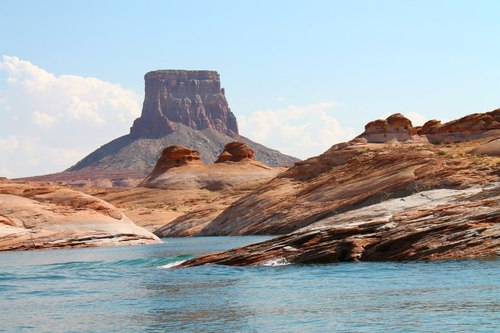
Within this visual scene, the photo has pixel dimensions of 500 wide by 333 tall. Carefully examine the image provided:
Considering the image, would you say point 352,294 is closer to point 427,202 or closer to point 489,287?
point 489,287

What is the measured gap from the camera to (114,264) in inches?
1874

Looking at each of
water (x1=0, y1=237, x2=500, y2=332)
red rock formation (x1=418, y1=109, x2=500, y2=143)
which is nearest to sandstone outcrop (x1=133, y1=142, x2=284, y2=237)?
red rock formation (x1=418, y1=109, x2=500, y2=143)

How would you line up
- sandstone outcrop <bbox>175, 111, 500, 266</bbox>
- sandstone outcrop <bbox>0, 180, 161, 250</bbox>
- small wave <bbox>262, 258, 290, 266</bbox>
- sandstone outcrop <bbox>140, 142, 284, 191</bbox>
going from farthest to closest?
sandstone outcrop <bbox>140, 142, 284, 191</bbox> < sandstone outcrop <bbox>0, 180, 161, 250</bbox> < small wave <bbox>262, 258, 290, 266</bbox> < sandstone outcrop <bbox>175, 111, 500, 266</bbox>

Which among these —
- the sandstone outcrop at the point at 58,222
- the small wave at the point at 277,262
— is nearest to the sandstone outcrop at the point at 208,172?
the sandstone outcrop at the point at 58,222

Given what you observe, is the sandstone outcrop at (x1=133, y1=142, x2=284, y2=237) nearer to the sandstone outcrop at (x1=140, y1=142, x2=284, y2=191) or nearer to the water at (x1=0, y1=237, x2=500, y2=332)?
the sandstone outcrop at (x1=140, y1=142, x2=284, y2=191)

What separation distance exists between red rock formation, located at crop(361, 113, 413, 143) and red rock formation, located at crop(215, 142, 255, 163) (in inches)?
2220

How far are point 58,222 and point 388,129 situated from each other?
205 ft

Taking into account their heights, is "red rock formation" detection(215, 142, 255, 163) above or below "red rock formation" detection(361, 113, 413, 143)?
above

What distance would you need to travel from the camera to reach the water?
23266mm

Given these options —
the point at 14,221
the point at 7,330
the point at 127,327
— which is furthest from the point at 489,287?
the point at 14,221

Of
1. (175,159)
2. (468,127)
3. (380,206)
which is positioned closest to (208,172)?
(175,159)

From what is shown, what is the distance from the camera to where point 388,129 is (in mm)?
119250

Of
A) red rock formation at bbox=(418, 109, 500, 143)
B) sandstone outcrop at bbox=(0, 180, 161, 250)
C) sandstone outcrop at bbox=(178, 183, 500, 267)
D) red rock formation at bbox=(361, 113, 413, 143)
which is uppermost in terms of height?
red rock formation at bbox=(361, 113, 413, 143)

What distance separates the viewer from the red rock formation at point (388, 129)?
118500mm
